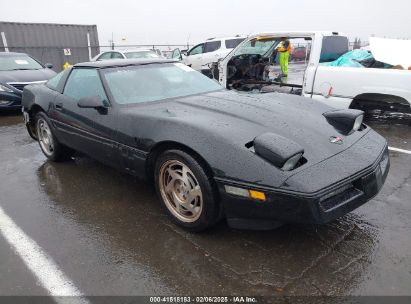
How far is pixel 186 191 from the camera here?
8.92ft

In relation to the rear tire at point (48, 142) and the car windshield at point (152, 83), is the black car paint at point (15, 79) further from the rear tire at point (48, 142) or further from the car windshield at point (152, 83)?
the car windshield at point (152, 83)

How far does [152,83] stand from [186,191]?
1.44 meters

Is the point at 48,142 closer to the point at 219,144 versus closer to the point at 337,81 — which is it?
the point at 219,144

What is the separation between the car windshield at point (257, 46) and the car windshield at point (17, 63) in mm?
5275

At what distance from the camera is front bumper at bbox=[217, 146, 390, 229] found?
2.18 m

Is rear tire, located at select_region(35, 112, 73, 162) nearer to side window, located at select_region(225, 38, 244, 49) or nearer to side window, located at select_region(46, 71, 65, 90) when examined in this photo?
side window, located at select_region(46, 71, 65, 90)

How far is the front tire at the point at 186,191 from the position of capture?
99.0 inches

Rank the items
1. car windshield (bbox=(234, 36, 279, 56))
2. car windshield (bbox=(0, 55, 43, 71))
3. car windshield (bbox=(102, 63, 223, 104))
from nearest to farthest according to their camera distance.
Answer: car windshield (bbox=(102, 63, 223, 104)) → car windshield (bbox=(234, 36, 279, 56)) → car windshield (bbox=(0, 55, 43, 71))

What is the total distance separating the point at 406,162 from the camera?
428 centimetres

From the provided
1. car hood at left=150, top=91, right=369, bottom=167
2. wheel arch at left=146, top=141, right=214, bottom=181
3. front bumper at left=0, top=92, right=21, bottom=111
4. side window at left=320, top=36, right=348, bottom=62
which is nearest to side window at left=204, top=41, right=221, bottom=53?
side window at left=320, top=36, right=348, bottom=62

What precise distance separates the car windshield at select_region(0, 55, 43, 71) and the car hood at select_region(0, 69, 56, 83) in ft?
1.30

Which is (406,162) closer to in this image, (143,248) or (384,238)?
(384,238)

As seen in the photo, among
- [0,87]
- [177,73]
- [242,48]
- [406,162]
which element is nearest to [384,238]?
[406,162]

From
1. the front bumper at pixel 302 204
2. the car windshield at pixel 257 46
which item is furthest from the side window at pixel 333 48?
the front bumper at pixel 302 204
